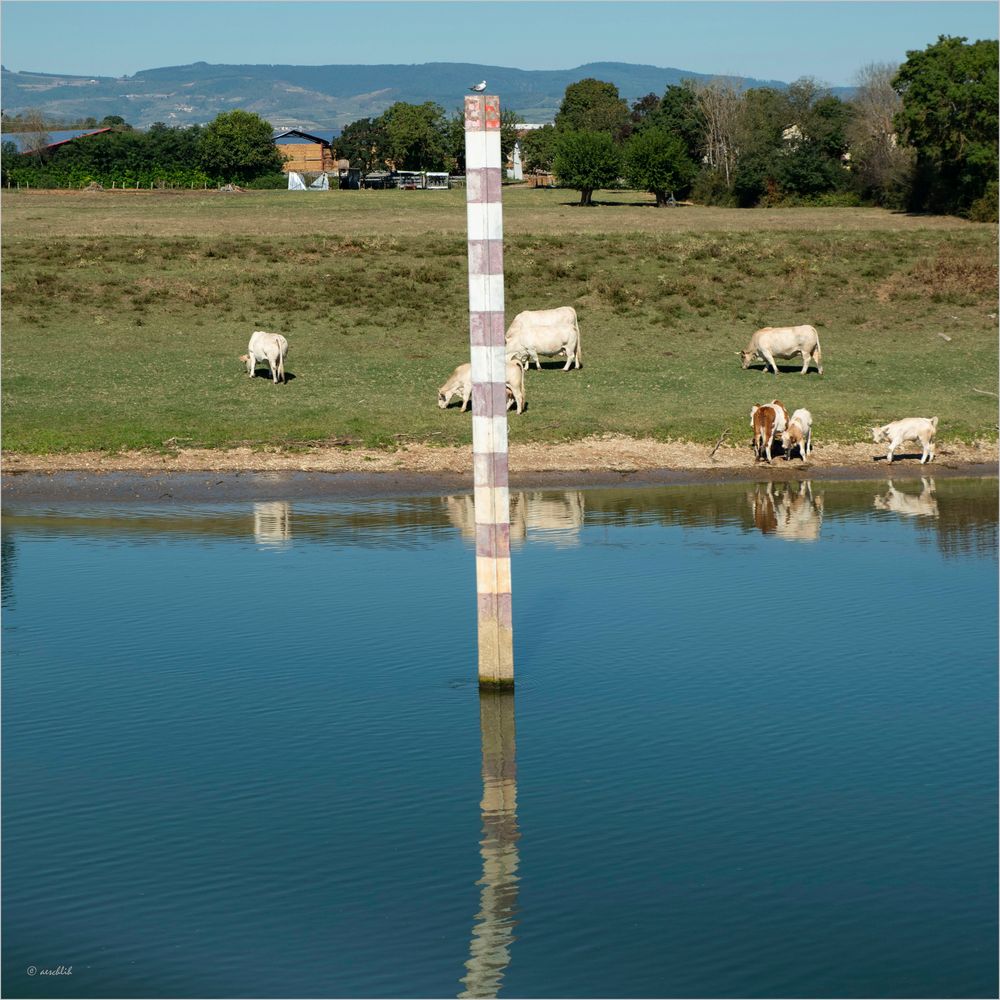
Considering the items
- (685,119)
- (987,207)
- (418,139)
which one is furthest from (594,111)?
(987,207)

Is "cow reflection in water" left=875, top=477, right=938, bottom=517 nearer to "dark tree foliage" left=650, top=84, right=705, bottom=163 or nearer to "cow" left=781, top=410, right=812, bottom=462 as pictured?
"cow" left=781, top=410, right=812, bottom=462

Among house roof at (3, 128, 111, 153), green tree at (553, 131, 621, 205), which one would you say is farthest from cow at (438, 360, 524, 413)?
house roof at (3, 128, 111, 153)

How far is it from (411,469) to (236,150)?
395ft

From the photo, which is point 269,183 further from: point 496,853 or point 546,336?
point 496,853

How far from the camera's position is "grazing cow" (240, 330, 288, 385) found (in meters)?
36.1

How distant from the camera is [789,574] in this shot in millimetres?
22859

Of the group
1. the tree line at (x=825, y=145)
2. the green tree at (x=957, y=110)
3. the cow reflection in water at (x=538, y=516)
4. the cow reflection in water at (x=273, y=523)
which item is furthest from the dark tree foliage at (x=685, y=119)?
the cow reflection in water at (x=273, y=523)

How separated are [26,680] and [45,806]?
4.26 meters

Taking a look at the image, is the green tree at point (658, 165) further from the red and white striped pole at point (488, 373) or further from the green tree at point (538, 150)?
the red and white striped pole at point (488, 373)

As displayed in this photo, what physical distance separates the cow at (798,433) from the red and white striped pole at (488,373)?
14866mm

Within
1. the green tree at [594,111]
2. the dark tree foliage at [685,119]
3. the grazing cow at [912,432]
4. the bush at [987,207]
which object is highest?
the green tree at [594,111]

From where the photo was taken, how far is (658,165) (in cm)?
10906

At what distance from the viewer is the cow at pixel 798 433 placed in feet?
101

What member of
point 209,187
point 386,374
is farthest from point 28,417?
point 209,187
